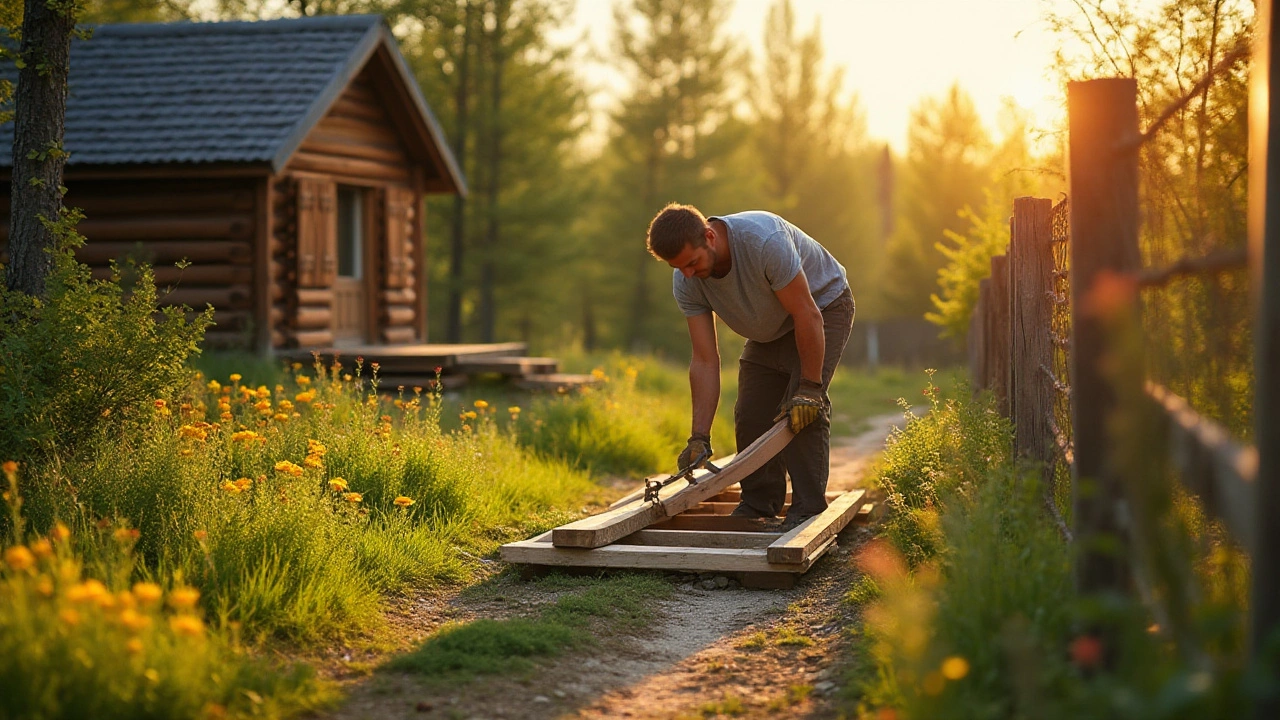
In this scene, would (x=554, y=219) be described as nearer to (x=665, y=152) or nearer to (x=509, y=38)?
(x=509, y=38)

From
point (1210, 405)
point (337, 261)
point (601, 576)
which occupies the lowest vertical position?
point (601, 576)

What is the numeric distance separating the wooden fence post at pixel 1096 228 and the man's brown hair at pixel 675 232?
231 centimetres

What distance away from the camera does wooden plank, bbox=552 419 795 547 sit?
18.2 ft

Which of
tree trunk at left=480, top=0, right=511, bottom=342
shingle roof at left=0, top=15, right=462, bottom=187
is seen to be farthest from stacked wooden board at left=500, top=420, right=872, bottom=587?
tree trunk at left=480, top=0, right=511, bottom=342

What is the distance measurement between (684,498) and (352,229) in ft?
34.4

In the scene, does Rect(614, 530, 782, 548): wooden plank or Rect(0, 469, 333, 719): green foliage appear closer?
Rect(0, 469, 333, 719): green foliage

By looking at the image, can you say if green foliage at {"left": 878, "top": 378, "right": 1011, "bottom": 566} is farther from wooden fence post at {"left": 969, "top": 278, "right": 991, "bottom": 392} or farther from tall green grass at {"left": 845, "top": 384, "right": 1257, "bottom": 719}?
wooden fence post at {"left": 969, "top": 278, "right": 991, "bottom": 392}

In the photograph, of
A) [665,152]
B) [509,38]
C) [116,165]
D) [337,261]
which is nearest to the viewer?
[116,165]

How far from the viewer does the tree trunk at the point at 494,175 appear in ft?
79.1

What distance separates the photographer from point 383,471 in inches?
244

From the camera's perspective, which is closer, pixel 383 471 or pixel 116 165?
pixel 383 471

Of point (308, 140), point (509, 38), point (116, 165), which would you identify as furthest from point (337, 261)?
point (509, 38)

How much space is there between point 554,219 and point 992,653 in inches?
917

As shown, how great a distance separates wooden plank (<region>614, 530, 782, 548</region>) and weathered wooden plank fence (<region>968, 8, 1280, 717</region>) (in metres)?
1.35
